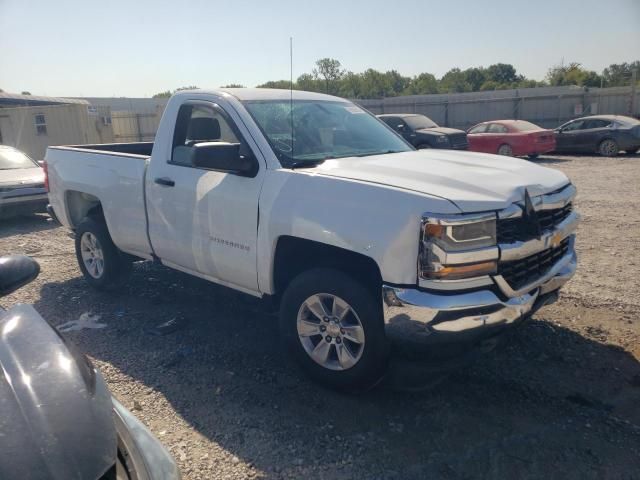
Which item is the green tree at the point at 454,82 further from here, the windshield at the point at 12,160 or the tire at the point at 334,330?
the tire at the point at 334,330

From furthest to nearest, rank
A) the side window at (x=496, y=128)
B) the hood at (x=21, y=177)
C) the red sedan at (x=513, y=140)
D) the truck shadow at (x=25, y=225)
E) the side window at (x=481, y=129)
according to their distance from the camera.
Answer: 1. the side window at (x=481, y=129)
2. the side window at (x=496, y=128)
3. the red sedan at (x=513, y=140)
4. the hood at (x=21, y=177)
5. the truck shadow at (x=25, y=225)

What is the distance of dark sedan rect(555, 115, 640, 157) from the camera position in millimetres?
17719

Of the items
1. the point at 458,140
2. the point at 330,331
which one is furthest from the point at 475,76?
the point at 330,331

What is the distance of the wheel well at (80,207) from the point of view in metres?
5.93

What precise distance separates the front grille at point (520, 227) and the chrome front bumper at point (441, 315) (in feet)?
1.13

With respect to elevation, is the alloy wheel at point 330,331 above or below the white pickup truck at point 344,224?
below

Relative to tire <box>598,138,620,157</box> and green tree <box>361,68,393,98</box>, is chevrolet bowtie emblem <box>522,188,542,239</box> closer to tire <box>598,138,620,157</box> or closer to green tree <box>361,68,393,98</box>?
tire <box>598,138,620,157</box>

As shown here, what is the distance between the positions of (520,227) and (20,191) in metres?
9.32

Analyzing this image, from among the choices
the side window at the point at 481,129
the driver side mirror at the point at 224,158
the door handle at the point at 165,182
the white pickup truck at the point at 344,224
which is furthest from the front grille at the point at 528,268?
the side window at the point at 481,129

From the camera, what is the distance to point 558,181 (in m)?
3.79

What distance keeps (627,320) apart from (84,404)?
4.52 meters

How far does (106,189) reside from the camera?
5.30 meters

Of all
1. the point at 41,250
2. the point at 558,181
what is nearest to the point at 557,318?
the point at 558,181

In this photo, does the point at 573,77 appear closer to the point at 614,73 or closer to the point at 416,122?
the point at 614,73
